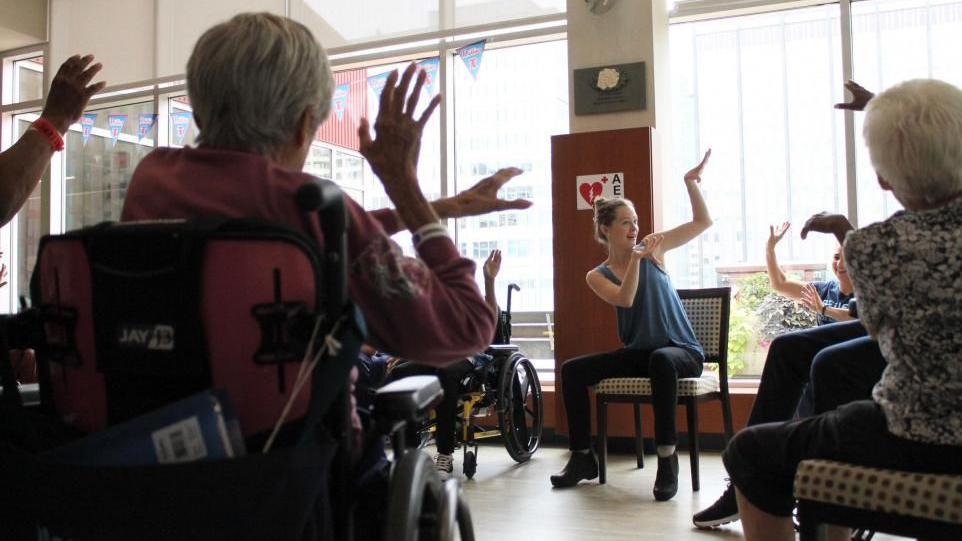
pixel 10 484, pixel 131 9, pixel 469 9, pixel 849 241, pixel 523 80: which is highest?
pixel 131 9

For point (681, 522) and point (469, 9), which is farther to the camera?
point (469, 9)

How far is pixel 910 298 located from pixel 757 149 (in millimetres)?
3808

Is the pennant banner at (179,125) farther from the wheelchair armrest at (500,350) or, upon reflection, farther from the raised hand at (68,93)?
the raised hand at (68,93)

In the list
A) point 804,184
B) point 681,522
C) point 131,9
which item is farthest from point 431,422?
point 131,9

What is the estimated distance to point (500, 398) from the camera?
4004mm

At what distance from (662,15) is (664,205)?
3.94ft

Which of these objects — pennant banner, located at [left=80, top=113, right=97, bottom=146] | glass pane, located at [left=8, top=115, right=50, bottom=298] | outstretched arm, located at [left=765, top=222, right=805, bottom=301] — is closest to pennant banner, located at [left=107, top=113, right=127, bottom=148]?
pennant banner, located at [left=80, top=113, right=97, bottom=146]

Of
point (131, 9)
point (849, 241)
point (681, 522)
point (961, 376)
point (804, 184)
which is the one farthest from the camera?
point (131, 9)

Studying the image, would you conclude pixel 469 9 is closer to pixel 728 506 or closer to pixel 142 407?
pixel 728 506

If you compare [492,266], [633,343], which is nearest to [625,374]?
[633,343]

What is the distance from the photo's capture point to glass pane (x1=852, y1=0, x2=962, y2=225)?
4.64 meters

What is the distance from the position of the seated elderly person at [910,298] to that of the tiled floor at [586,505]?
1.37 meters

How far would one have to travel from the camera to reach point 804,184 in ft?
16.0

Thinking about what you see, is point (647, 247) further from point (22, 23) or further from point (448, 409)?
point (22, 23)
